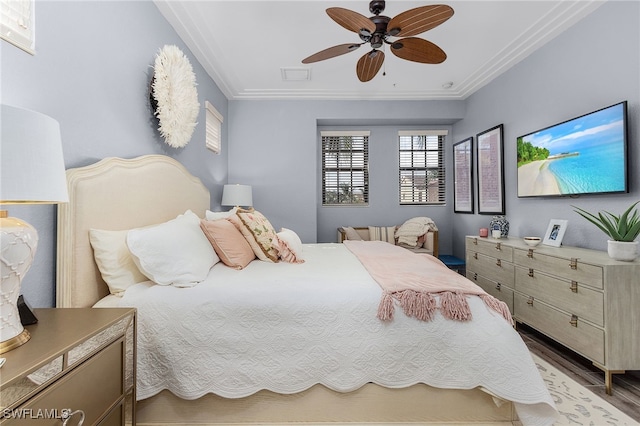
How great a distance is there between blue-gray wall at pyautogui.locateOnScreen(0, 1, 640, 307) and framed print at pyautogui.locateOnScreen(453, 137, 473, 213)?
0.47 ft

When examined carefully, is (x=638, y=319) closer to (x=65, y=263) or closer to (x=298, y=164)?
(x=65, y=263)

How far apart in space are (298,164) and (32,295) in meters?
3.41

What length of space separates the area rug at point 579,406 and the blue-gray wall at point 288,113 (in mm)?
1124

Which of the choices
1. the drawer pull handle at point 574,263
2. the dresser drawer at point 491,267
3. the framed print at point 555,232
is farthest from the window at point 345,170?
the drawer pull handle at point 574,263

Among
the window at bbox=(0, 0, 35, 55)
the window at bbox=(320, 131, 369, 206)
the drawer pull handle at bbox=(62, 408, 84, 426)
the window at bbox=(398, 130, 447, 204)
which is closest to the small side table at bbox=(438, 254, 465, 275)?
the window at bbox=(398, 130, 447, 204)

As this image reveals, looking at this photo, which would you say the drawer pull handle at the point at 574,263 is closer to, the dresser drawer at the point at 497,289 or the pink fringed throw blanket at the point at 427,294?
the dresser drawer at the point at 497,289

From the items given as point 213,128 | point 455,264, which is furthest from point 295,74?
point 455,264

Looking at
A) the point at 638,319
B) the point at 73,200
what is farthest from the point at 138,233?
the point at 638,319

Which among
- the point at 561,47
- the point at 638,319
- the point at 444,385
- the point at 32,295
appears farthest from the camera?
the point at 561,47

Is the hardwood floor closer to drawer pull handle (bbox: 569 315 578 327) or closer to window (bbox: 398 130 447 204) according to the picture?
drawer pull handle (bbox: 569 315 578 327)

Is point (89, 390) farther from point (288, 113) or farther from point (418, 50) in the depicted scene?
point (288, 113)

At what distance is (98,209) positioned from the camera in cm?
156

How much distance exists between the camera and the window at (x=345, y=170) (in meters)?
4.98

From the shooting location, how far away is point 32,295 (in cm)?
131
